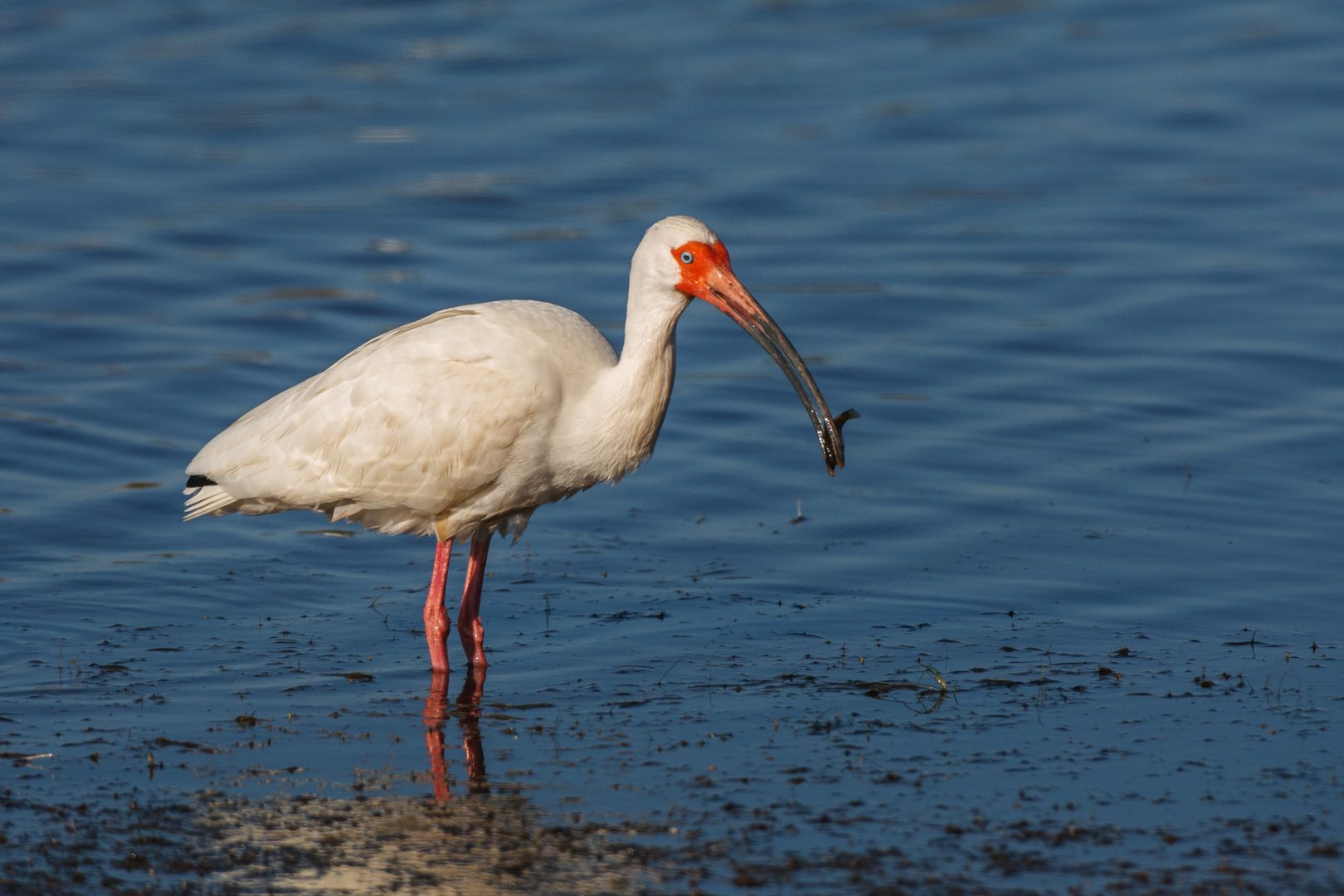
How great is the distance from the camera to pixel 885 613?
8.10 metres

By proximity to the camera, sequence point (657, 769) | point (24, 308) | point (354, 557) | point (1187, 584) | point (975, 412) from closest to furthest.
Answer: point (657, 769) → point (1187, 584) → point (354, 557) → point (975, 412) → point (24, 308)

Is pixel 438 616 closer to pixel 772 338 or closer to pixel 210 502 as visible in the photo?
pixel 210 502

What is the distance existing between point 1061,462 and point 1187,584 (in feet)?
6.97

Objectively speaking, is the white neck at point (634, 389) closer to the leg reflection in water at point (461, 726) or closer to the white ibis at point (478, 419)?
the white ibis at point (478, 419)

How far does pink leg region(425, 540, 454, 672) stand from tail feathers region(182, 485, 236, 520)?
102cm

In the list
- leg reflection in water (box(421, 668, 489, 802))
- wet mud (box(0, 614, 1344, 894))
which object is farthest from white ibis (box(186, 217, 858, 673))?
wet mud (box(0, 614, 1344, 894))

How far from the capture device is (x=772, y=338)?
24.0 ft

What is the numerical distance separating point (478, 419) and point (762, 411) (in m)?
4.82

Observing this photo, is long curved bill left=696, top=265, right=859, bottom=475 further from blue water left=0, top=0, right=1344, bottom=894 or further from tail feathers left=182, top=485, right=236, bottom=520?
tail feathers left=182, top=485, right=236, bottom=520

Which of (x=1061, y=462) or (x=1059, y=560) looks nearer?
(x=1059, y=560)

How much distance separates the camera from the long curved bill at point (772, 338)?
7.13 meters

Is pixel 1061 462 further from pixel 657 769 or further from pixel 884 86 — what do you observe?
pixel 884 86

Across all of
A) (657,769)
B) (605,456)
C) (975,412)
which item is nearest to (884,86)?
(975,412)

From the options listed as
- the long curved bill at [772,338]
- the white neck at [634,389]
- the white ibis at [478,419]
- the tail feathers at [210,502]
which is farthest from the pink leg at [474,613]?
the long curved bill at [772,338]
